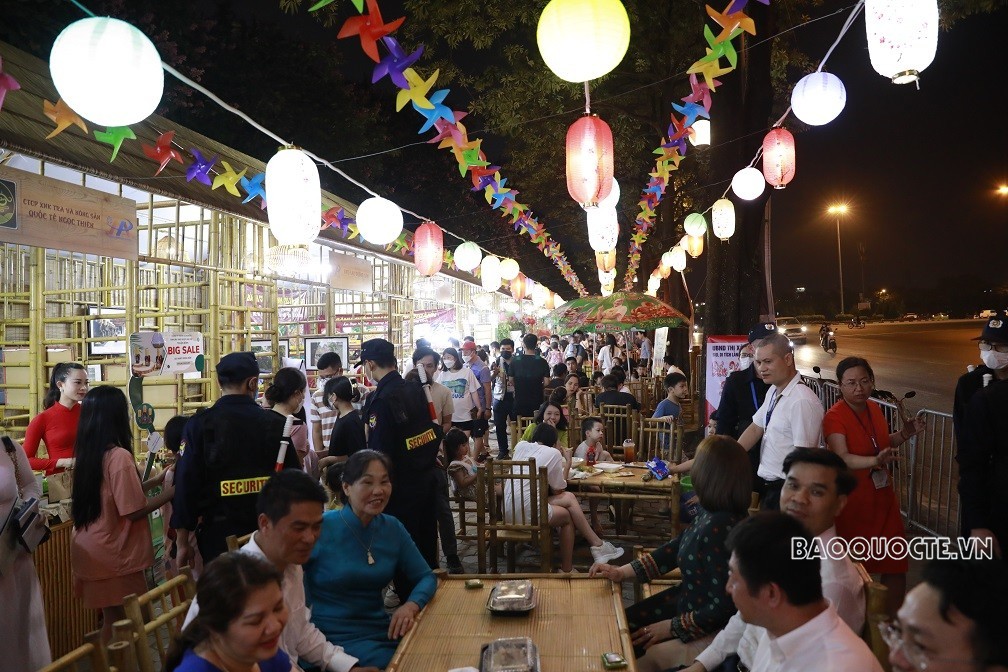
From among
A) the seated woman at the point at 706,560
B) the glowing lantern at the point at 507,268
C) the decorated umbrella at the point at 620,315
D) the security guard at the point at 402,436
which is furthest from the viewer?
the glowing lantern at the point at 507,268

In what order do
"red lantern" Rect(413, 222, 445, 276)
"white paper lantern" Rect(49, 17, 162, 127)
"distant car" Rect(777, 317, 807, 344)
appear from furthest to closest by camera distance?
"distant car" Rect(777, 317, 807, 344) → "red lantern" Rect(413, 222, 445, 276) → "white paper lantern" Rect(49, 17, 162, 127)

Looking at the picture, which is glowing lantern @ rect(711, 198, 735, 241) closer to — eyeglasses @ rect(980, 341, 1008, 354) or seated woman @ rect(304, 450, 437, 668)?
eyeglasses @ rect(980, 341, 1008, 354)

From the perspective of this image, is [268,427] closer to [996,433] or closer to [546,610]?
[546,610]

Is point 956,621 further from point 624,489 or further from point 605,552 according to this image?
point 624,489

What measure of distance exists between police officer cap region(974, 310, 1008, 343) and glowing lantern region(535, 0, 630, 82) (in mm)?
3842

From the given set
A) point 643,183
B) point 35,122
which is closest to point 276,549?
point 35,122

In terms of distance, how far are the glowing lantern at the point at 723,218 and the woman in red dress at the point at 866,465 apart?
5663 mm

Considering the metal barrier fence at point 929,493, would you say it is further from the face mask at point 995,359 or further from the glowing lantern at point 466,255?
the glowing lantern at point 466,255

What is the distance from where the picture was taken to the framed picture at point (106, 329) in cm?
821

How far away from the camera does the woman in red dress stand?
4219 mm

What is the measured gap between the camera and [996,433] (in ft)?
12.9

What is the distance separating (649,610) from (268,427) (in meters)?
2.64

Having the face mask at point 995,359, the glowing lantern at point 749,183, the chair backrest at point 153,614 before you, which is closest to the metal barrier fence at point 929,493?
the face mask at point 995,359

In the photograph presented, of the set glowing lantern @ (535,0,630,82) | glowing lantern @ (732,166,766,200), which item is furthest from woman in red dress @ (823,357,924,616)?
glowing lantern @ (732,166,766,200)
